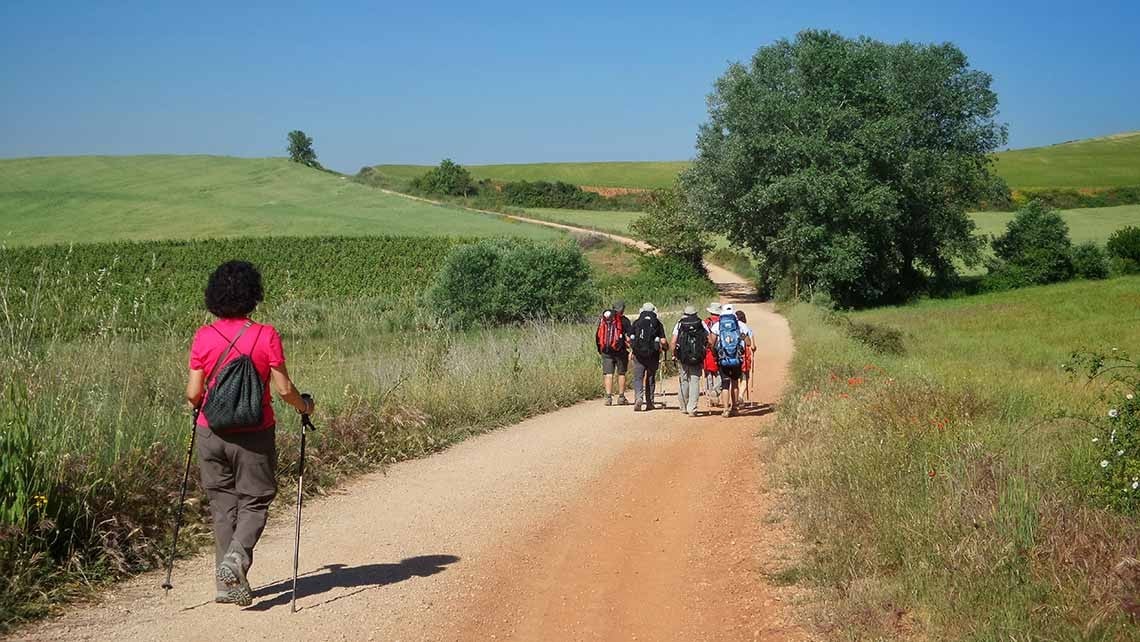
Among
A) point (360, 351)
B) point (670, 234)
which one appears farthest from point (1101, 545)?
point (670, 234)

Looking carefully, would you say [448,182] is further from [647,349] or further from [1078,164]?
[647,349]

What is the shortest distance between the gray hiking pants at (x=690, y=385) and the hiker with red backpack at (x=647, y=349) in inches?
18.0

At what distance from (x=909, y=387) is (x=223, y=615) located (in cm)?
781

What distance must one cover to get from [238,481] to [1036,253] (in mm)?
51438

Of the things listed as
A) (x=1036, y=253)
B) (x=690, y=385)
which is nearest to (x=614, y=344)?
(x=690, y=385)

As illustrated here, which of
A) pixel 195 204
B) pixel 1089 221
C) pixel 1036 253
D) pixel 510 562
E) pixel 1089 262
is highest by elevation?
pixel 195 204

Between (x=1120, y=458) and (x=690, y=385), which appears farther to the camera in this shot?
(x=690, y=385)

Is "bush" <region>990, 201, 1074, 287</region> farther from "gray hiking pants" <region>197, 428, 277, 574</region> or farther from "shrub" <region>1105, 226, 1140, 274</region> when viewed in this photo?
"gray hiking pants" <region>197, 428, 277, 574</region>

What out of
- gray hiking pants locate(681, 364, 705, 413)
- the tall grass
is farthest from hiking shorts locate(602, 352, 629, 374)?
gray hiking pants locate(681, 364, 705, 413)

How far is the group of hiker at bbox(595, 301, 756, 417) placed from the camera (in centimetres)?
1460

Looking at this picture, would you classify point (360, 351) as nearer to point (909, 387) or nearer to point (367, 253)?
point (909, 387)

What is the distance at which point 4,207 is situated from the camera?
213ft

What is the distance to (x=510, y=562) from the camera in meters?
7.20

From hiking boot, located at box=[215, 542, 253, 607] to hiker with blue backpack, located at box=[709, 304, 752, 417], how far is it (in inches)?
371
